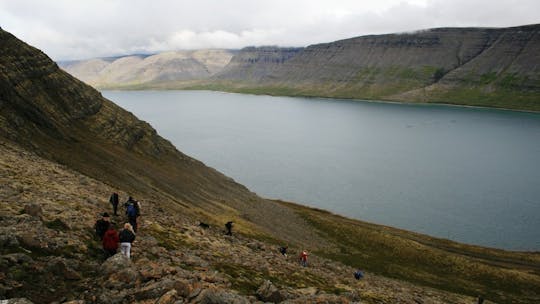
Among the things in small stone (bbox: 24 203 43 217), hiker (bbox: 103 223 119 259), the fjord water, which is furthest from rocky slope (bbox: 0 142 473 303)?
the fjord water

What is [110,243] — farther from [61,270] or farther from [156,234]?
[156,234]

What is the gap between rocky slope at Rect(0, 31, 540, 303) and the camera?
50.1 ft

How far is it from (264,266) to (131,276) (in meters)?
11.8

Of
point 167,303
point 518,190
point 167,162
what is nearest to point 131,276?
point 167,303

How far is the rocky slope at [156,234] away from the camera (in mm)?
15258

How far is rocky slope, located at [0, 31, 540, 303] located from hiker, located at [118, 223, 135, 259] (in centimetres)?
77

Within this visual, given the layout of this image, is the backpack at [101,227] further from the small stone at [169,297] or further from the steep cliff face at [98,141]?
the steep cliff face at [98,141]

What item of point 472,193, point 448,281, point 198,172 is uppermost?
point 472,193

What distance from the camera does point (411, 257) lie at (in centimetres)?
5384

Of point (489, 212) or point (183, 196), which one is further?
point (489, 212)

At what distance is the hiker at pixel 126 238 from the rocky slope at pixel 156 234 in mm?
774

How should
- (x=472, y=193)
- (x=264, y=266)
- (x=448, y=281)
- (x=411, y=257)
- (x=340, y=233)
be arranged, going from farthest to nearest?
(x=472, y=193), (x=340, y=233), (x=411, y=257), (x=448, y=281), (x=264, y=266)

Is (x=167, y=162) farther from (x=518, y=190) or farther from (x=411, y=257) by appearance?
(x=518, y=190)

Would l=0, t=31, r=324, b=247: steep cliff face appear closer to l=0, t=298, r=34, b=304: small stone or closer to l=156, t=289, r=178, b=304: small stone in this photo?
l=156, t=289, r=178, b=304: small stone
